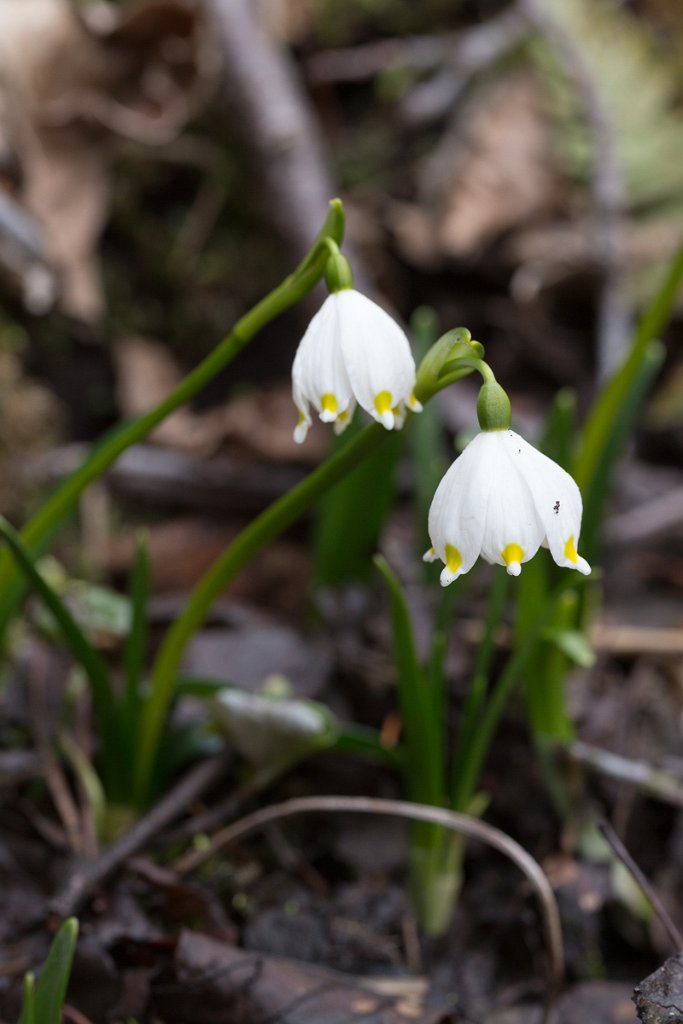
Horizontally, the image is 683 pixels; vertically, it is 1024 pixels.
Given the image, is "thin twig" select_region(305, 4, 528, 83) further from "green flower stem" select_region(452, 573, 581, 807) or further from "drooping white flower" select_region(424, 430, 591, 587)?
"drooping white flower" select_region(424, 430, 591, 587)

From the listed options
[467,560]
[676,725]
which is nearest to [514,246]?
[676,725]

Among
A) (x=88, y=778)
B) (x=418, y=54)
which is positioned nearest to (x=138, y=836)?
(x=88, y=778)

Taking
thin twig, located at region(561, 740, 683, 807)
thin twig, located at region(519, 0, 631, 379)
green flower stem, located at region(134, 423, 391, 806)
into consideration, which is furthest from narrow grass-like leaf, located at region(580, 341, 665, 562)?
thin twig, located at region(519, 0, 631, 379)

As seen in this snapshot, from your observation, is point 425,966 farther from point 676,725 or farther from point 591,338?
point 591,338

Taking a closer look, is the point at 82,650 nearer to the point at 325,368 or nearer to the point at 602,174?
the point at 325,368

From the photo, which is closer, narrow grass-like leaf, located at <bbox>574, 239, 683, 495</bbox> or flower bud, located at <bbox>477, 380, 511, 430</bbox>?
flower bud, located at <bbox>477, 380, 511, 430</bbox>
